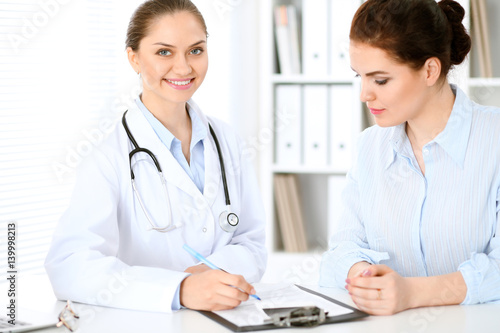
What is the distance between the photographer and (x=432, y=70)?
5.11ft

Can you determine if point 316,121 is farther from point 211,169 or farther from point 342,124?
point 211,169

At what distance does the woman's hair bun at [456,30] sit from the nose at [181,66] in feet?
2.24

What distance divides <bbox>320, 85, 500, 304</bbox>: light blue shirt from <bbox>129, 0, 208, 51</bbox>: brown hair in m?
0.69

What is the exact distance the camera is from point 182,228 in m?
1.68

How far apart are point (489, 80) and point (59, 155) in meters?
2.00

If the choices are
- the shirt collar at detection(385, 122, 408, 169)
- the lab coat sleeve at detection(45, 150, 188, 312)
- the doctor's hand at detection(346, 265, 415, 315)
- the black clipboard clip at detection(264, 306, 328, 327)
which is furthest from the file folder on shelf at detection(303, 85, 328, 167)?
the black clipboard clip at detection(264, 306, 328, 327)

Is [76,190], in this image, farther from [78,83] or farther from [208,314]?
[78,83]

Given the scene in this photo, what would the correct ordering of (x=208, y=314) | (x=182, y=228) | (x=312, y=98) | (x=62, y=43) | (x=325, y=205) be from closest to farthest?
(x=208, y=314) < (x=182, y=228) < (x=62, y=43) < (x=312, y=98) < (x=325, y=205)

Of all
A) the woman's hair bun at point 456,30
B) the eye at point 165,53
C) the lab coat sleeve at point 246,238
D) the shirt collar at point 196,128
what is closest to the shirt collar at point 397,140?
the woman's hair bun at point 456,30

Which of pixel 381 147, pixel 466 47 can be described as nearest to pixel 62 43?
pixel 381 147

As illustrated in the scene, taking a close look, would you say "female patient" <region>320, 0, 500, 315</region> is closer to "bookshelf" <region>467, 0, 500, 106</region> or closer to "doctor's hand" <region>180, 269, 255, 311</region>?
"doctor's hand" <region>180, 269, 255, 311</region>

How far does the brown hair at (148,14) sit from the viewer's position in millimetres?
1745

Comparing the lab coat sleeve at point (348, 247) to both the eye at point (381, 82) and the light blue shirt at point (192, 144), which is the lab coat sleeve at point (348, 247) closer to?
the eye at point (381, 82)

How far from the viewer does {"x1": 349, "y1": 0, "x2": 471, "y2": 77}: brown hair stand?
59.4 inches
